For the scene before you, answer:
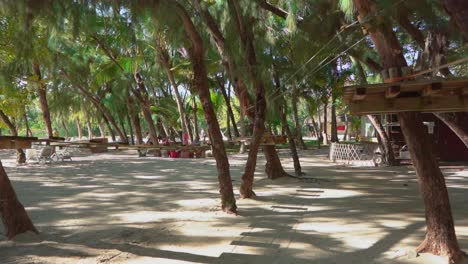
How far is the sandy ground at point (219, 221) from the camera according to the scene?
588cm

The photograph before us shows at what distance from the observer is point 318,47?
948 centimetres

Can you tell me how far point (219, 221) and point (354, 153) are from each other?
40.7 feet

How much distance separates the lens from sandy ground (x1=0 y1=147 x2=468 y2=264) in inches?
232

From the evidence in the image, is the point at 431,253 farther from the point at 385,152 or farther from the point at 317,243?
the point at 385,152

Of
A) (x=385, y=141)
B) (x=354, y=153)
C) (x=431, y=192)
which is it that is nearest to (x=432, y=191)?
(x=431, y=192)

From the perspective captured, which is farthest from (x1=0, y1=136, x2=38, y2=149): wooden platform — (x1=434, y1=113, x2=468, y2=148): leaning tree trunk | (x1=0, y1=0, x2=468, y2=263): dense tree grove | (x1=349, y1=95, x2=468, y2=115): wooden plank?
(x1=434, y1=113, x2=468, y2=148): leaning tree trunk

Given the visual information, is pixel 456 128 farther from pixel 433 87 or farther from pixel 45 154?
pixel 45 154

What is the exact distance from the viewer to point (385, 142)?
55.9 ft

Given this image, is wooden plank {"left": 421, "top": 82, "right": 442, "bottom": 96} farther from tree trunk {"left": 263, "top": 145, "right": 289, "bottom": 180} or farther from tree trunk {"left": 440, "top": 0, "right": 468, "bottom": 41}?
tree trunk {"left": 263, "top": 145, "right": 289, "bottom": 180}

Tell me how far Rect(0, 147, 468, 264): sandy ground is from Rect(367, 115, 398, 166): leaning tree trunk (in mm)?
3197

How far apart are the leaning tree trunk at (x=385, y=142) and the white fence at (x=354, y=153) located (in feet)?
3.46

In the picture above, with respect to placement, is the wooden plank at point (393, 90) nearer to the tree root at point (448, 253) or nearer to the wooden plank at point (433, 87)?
the wooden plank at point (433, 87)

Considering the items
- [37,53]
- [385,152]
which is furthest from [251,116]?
[385,152]

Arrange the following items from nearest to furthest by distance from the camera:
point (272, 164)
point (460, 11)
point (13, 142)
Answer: point (460, 11) < point (13, 142) < point (272, 164)
